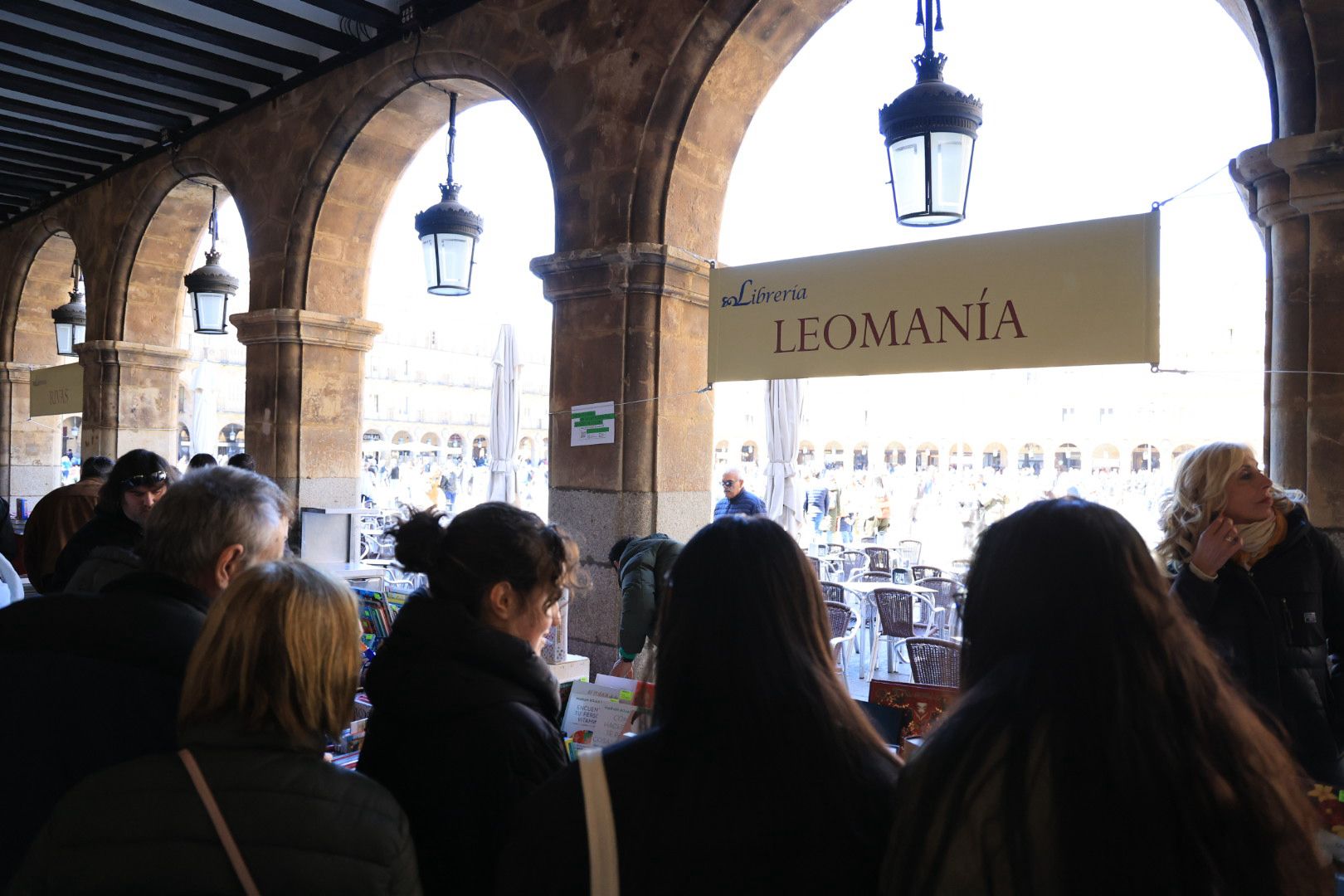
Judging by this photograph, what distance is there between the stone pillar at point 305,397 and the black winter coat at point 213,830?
6044mm

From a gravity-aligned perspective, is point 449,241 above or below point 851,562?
above

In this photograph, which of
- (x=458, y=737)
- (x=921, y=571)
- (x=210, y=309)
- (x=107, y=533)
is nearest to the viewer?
(x=458, y=737)

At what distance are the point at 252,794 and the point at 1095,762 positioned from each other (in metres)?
0.98

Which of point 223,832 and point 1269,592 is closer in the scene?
point 223,832

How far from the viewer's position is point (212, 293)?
7.25 meters

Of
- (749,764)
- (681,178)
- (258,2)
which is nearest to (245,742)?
(749,764)

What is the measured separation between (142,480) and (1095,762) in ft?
10.1

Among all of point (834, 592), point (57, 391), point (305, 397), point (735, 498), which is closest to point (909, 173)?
point (735, 498)

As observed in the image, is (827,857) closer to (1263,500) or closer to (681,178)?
(1263,500)

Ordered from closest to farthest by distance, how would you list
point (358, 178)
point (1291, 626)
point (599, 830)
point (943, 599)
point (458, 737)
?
point (599, 830), point (458, 737), point (1291, 626), point (358, 178), point (943, 599)

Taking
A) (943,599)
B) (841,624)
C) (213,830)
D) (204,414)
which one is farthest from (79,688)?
(204,414)

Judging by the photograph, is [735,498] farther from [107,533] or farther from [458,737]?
[458,737]

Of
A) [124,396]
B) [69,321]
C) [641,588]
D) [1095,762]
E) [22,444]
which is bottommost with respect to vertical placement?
[641,588]

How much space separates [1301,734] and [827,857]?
1.92 m
